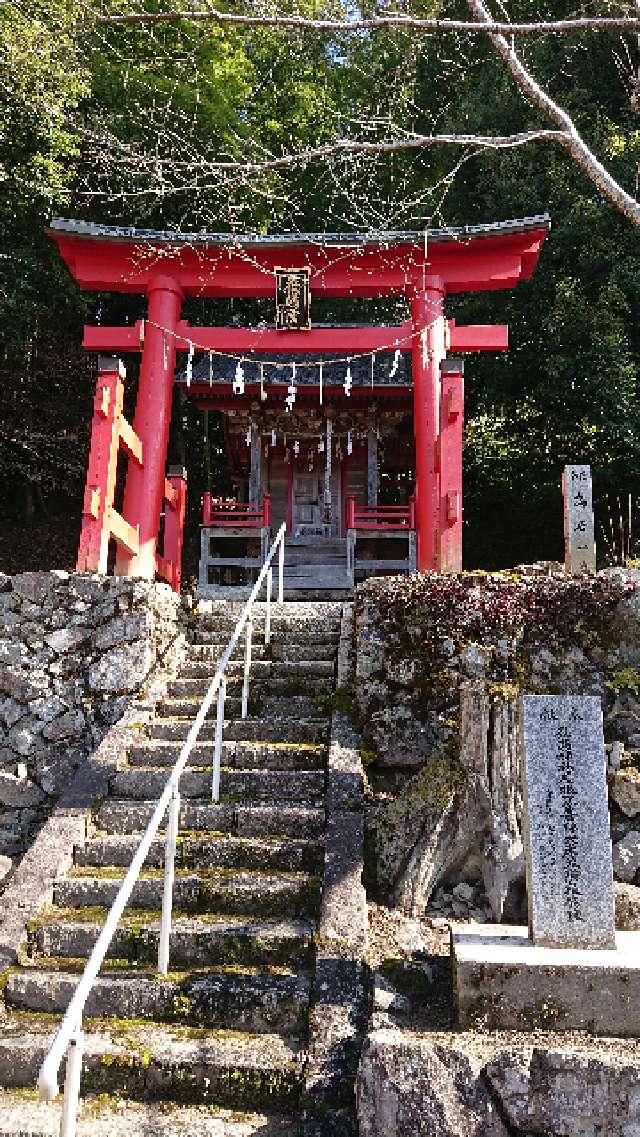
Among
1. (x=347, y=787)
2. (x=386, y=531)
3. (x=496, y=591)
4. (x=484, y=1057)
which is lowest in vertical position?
(x=484, y=1057)

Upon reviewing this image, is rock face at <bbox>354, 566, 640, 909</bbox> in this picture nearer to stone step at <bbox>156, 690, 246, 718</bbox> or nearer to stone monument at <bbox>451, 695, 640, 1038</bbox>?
stone step at <bbox>156, 690, 246, 718</bbox>

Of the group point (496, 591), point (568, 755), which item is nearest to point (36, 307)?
point (496, 591)

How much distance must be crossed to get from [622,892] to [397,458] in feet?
32.3

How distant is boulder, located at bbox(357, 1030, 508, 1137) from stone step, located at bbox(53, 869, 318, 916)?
46.2 inches

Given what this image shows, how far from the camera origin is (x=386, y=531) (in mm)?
11383

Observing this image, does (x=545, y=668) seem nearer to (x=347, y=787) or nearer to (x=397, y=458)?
(x=347, y=787)

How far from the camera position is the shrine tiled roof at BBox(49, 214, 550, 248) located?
9.00m

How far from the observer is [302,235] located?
9266mm

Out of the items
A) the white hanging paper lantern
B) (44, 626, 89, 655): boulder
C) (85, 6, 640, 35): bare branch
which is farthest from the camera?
the white hanging paper lantern

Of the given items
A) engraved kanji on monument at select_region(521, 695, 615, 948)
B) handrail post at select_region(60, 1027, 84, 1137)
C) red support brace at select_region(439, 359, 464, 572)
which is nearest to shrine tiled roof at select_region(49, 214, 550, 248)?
red support brace at select_region(439, 359, 464, 572)

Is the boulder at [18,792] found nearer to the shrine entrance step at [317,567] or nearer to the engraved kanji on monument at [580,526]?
the shrine entrance step at [317,567]

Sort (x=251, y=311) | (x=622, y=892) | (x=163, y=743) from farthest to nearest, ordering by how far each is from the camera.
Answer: (x=251, y=311) < (x=163, y=743) < (x=622, y=892)

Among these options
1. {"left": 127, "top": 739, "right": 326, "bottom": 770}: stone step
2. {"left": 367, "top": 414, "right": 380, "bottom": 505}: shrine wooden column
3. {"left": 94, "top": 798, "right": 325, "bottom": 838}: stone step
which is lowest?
{"left": 94, "top": 798, "right": 325, "bottom": 838}: stone step

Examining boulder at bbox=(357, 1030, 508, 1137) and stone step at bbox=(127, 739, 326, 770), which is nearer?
boulder at bbox=(357, 1030, 508, 1137)
